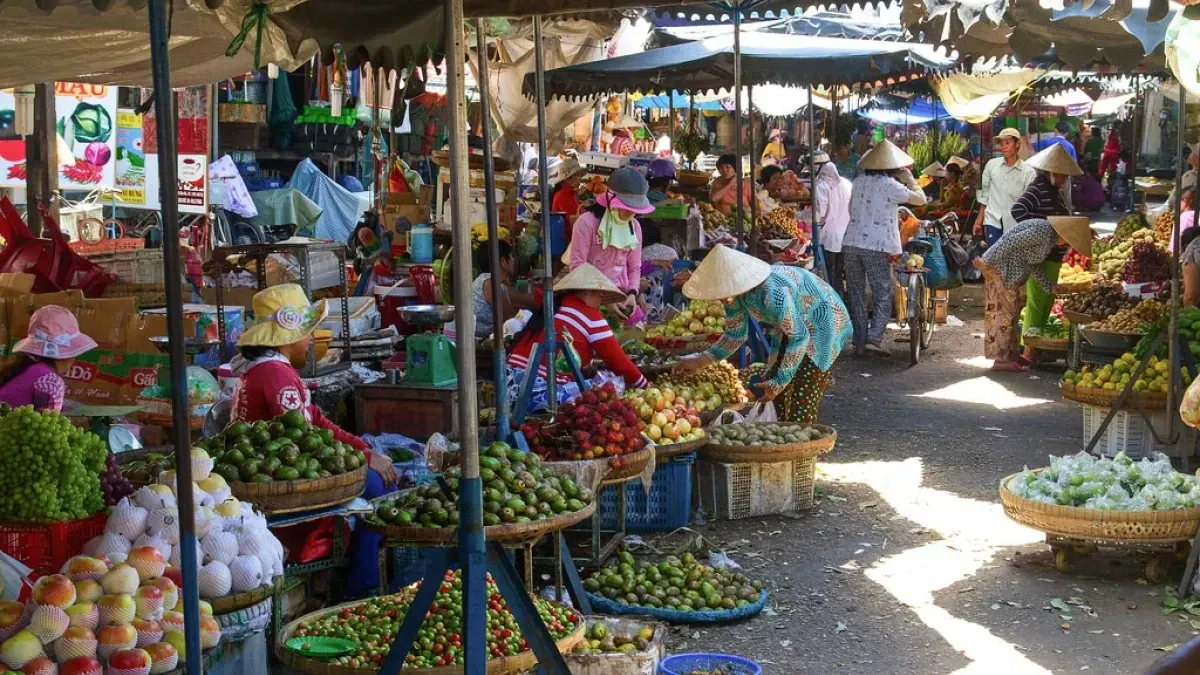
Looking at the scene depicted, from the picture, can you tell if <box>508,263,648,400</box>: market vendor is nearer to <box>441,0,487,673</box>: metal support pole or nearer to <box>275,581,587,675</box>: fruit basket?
<box>275,581,587,675</box>: fruit basket

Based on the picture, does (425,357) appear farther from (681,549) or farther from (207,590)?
(207,590)

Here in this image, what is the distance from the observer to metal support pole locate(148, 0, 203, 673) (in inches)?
121

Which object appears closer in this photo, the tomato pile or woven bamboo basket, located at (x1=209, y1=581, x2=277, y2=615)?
woven bamboo basket, located at (x1=209, y1=581, x2=277, y2=615)

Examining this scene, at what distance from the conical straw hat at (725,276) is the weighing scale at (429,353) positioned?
1.69 m

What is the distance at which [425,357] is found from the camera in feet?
23.0

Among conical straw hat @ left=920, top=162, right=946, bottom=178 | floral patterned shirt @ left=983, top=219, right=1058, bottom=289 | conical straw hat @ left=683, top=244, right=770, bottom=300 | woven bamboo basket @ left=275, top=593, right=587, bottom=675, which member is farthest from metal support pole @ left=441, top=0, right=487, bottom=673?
conical straw hat @ left=920, top=162, right=946, bottom=178

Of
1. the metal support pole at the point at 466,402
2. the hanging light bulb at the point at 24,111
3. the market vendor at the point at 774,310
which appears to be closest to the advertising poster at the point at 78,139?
the hanging light bulb at the point at 24,111

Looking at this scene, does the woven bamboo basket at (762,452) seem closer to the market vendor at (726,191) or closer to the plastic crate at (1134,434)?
the plastic crate at (1134,434)

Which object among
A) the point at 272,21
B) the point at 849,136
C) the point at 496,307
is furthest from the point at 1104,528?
the point at 849,136

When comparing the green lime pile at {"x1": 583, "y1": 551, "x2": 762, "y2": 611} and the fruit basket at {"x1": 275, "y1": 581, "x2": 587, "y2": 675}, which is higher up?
the fruit basket at {"x1": 275, "y1": 581, "x2": 587, "y2": 675}

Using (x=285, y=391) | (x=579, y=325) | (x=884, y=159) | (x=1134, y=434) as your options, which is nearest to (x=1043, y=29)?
(x=1134, y=434)

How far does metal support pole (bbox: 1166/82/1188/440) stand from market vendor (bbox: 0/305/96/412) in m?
5.83

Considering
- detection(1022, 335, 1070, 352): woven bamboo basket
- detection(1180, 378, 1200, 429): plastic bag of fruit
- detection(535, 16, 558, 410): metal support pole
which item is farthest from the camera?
detection(1022, 335, 1070, 352): woven bamboo basket

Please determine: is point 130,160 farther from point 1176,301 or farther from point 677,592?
point 1176,301
